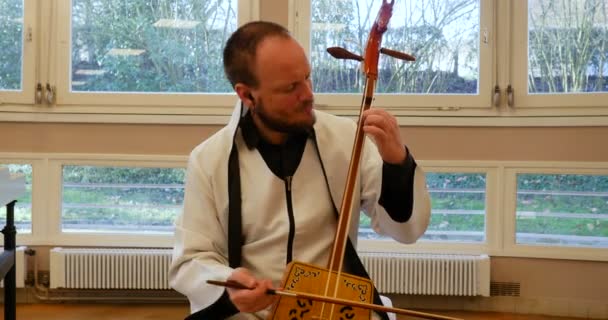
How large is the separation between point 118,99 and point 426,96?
1.55 metres

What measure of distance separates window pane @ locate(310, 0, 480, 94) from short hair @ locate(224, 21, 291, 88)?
6.83 ft

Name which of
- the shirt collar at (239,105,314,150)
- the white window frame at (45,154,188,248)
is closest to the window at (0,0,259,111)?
the white window frame at (45,154,188,248)

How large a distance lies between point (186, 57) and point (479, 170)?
5.20 ft

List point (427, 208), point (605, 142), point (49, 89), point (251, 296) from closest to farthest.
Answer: point (251, 296) → point (427, 208) → point (605, 142) → point (49, 89)

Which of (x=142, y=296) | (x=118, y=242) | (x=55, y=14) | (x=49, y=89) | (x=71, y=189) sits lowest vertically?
(x=142, y=296)

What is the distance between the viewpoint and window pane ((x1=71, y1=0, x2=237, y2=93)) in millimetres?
3686

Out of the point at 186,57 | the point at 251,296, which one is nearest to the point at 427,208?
the point at 251,296

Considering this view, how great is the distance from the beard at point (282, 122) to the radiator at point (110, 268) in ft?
7.17

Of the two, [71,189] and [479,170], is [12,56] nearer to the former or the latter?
[71,189]

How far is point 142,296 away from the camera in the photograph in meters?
3.68

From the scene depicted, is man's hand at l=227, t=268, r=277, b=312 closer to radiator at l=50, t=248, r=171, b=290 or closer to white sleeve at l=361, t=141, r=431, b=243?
white sleeve at l=361, t=141, r=431, b=243

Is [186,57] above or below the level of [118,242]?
above

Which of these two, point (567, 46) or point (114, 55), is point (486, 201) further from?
point (114, 55)

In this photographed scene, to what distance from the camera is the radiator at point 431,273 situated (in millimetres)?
3486
